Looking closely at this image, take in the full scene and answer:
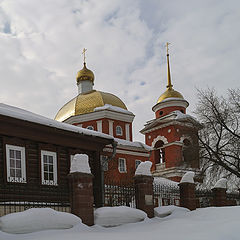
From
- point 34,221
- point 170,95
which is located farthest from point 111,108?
point 34,221

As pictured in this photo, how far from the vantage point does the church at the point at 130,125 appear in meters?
27.1

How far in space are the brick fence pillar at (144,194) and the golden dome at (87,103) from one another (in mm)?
18458

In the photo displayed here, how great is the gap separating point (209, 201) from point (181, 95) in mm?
20547

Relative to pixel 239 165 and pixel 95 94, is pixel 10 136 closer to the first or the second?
pixel 239 165

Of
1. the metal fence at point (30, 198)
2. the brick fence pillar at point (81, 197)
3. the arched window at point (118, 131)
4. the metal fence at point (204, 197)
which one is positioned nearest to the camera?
the brick fence pillar at point (81, 197)

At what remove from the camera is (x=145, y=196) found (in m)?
12.9

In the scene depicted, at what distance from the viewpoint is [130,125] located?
3156 cm

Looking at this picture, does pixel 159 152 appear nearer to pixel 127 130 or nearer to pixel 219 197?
pixel 127 130

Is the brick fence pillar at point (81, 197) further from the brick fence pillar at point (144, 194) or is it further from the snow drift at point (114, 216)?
the brick fence pillar at point (144, 194)

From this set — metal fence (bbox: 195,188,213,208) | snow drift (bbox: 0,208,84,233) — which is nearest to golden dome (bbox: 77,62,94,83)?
metal fence (bbox: 195,188,213,208)

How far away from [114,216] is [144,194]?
1.94 metres

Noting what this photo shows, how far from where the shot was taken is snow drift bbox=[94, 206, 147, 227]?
11141mm

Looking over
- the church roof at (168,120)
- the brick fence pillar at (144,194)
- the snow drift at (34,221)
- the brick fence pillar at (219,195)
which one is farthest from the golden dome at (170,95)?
the snow drift at (34,221)

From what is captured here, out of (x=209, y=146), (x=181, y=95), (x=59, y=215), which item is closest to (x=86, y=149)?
(x=59, y=215)
